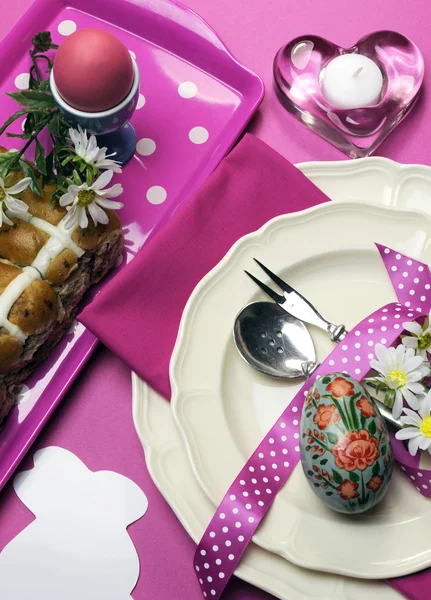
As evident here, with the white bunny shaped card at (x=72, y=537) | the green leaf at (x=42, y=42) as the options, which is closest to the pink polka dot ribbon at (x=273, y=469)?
the white bunny shaped card at (x=72, y=537)

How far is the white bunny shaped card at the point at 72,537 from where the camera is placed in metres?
0.80

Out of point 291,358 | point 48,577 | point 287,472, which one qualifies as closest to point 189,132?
point 291,358

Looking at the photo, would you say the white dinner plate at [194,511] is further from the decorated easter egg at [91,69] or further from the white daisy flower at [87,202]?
the decorated easter egg at [91,69]

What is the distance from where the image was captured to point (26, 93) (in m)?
0.81

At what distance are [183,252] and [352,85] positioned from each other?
32cm

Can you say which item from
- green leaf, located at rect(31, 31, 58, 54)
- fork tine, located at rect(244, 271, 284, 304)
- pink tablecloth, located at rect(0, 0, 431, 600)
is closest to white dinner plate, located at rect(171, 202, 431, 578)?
fork tine, located at rect(244, 271, 284, 304)

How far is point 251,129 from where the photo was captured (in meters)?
0.96

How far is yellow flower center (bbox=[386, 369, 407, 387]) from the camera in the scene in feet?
2.31

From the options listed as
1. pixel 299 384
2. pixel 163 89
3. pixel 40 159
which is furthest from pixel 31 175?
pixel 299 384

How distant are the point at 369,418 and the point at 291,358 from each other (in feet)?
0.44

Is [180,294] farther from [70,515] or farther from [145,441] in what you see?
[70,515]

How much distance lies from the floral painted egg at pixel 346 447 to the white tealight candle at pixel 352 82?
404mm

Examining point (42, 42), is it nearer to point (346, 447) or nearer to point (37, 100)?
point (37, 100)

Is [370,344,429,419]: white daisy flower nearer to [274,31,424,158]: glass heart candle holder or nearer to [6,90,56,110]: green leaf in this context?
[274,31,424,158]: glass heart candle holder
